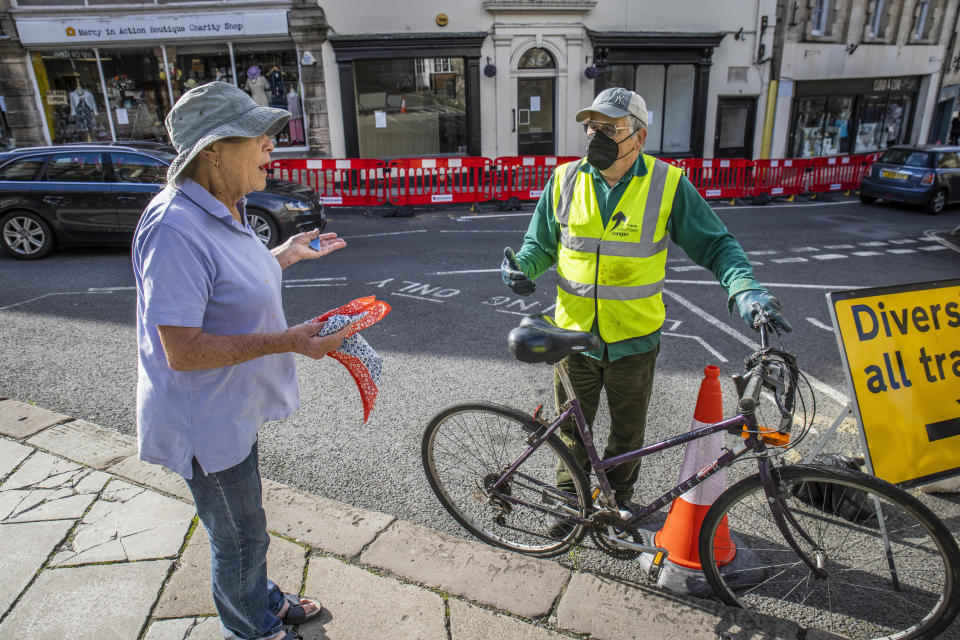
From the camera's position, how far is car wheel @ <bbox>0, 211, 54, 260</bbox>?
29.0ft

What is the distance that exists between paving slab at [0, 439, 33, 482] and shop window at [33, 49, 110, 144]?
1563cm

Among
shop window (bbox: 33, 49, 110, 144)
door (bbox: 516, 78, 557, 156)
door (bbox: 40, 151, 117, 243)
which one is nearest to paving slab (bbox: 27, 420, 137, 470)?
door (bbox: 40, 151, 117, 243)

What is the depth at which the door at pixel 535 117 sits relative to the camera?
1747 cm

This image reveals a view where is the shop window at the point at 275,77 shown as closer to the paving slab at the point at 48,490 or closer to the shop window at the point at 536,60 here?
the shop window at the point at 536,60

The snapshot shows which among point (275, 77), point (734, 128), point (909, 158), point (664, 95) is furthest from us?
point (734, 128)

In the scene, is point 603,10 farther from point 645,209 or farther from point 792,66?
point 645,209

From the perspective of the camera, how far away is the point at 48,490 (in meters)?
3.45

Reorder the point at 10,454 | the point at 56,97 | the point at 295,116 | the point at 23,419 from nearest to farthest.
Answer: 1. the point at 10,454
2. the point at 23,419
3. the point at 56,97
4. the point at 295,116

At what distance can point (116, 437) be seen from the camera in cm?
402

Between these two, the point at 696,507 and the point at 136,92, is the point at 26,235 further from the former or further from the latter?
the point at 696,507

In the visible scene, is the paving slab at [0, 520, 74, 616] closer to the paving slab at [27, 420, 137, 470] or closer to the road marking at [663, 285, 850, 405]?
the paving slab at [27, 420, 137, 470]

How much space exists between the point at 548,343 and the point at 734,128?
19.7 metres

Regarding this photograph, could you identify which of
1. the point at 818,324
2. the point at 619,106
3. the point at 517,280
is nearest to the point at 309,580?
the point at 517,280

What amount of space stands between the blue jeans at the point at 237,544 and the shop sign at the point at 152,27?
16064mm
